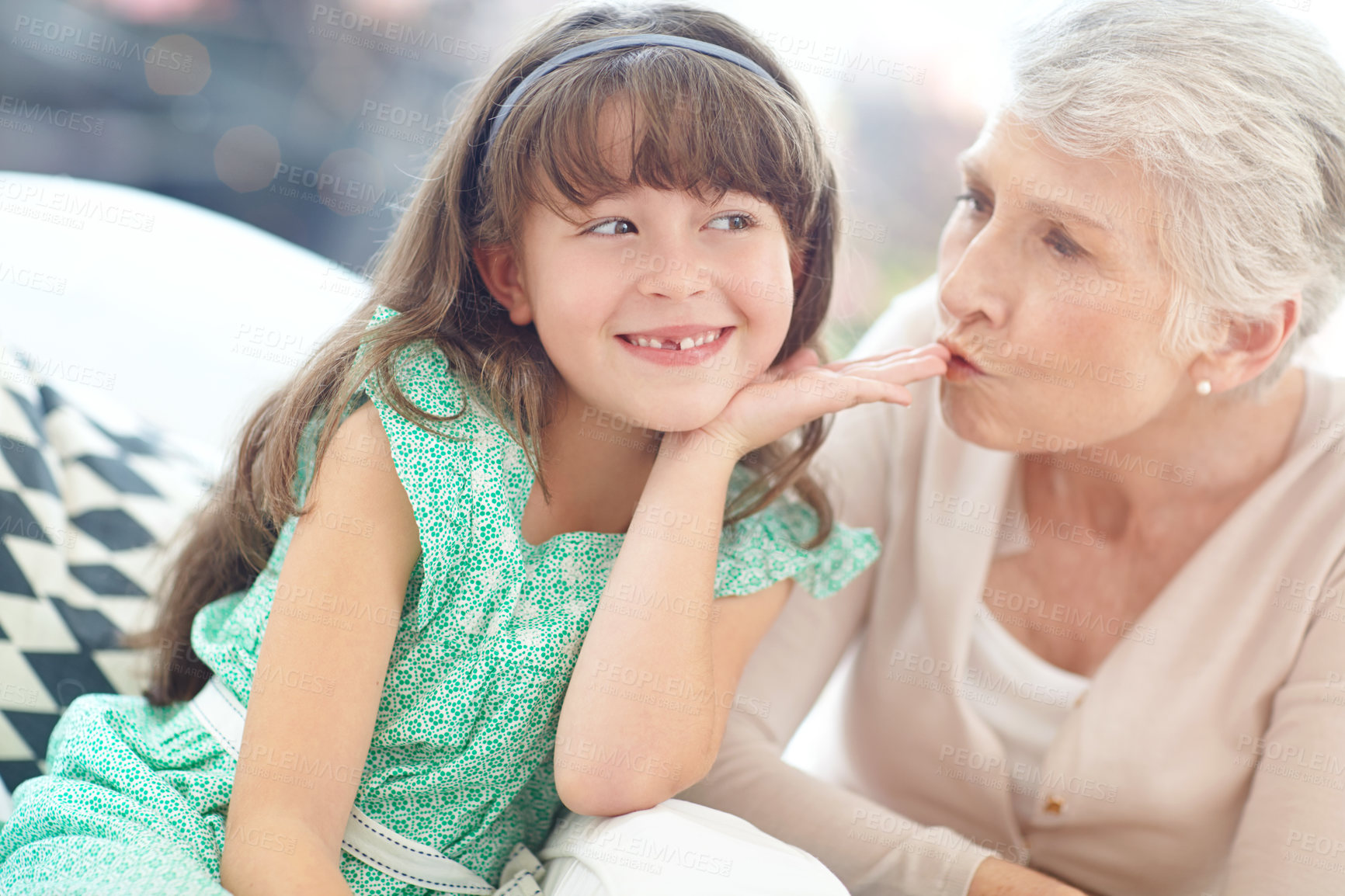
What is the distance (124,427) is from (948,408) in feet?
4.36

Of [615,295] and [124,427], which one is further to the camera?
[124,427]

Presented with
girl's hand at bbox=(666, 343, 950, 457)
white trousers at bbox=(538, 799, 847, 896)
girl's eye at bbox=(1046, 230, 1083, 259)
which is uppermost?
girl's eye at bbox=(1046, 230, 1083, 259)

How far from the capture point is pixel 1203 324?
1.34 metres

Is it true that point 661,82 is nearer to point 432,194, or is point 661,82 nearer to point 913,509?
point 432,194

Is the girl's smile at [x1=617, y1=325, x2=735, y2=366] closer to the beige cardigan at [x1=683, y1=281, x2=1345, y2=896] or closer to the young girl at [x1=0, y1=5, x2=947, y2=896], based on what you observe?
the young girl at [x1=0, y1=5, x2=947, y2=896]

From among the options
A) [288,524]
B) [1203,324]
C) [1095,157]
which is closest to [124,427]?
[288,524]

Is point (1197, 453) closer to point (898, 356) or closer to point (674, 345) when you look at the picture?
point (898, 356)

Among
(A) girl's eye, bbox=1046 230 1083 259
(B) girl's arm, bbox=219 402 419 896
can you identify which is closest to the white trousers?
(B) girl's arm, bbox=219 402 419 896

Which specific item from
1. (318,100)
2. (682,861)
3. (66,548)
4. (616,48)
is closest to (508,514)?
(682,861)

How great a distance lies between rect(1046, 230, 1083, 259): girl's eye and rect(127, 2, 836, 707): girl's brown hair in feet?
0.94

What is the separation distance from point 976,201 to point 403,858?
3.60ft

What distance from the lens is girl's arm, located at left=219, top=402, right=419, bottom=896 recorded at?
3.52 feet

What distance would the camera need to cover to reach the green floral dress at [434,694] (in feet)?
3.85

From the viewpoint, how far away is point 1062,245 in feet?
4.29
